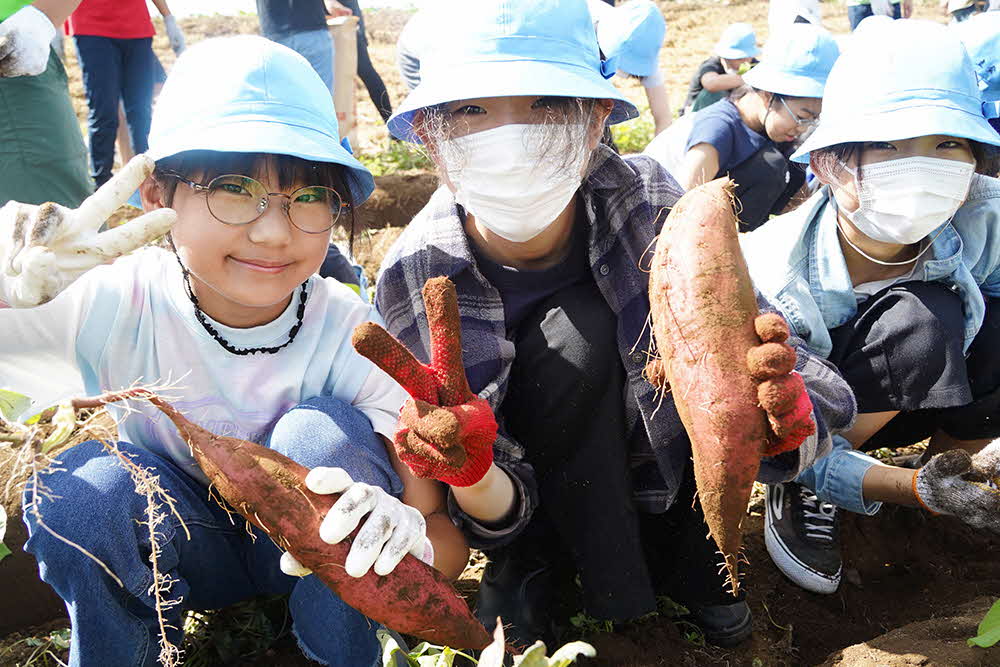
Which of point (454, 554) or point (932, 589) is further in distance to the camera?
point (932, 589)

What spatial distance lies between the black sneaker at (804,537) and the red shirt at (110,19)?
3.21 m

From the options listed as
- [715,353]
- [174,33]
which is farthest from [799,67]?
[174,33]

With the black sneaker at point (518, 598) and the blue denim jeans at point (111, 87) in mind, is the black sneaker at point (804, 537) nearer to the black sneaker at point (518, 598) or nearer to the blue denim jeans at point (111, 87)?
the black sneaker at point (518, 598)

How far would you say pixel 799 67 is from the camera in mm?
3041

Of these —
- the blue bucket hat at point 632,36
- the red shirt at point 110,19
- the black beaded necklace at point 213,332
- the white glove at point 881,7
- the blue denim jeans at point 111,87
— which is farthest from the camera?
the white glove at point 881,7

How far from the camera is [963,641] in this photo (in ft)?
4.97

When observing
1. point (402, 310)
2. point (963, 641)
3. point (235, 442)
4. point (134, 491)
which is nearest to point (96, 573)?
point (134, 491)

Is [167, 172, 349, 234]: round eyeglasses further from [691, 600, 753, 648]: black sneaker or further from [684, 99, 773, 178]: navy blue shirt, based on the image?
[684, 99, 773, 178]: navy blue shirt

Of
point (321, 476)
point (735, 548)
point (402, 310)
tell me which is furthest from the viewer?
point (402, 310)

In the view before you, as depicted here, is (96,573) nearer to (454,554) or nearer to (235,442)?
(235,442)

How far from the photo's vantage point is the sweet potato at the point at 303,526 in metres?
1.23

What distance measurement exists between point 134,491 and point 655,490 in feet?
3.30

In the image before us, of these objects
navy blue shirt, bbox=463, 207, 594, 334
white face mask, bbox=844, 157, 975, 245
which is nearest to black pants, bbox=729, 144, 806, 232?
white face mask, bbox=844, 157, 975, 245

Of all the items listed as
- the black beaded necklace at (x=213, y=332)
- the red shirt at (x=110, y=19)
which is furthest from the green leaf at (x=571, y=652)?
the red shirt at (x=110, y=19)
